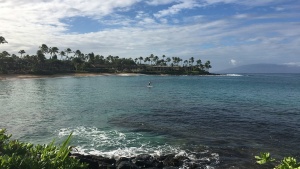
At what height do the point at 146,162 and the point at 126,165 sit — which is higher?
the point at 126,165

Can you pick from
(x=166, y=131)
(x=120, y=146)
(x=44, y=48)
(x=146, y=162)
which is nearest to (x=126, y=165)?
(x=146, y=162)

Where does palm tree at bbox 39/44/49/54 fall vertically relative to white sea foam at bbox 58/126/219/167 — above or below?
above

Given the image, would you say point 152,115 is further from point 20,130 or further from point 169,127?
point 20,130

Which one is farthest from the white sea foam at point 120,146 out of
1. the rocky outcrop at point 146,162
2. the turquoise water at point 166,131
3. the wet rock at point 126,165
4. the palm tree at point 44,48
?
the palm tree at point 44,48

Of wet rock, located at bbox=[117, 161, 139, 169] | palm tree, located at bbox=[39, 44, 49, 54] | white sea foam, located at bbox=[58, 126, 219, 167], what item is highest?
palm tree, located at bbox=[39, 44, 49, 54]

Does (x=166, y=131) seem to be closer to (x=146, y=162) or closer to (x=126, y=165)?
(x=146, y=162)

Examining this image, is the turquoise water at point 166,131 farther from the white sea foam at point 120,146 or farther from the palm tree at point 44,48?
the palm tree at point 44,48

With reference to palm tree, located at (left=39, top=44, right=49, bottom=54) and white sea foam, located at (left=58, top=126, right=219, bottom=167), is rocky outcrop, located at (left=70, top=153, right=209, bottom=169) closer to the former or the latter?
white sea foam, located at (left=58, top=126, right=219, bottom=167)

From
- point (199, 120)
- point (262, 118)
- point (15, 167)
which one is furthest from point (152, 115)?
point (15, 167)

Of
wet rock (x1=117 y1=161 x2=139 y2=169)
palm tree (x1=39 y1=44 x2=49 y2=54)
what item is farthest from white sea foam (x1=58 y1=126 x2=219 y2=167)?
palm tree (x1=39 y1=44 x2=49 y2=54)

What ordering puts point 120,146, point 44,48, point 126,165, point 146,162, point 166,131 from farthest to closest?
1. point 44,48
2. point 166,131
3. point 120,146
4. point 146,162
5. point 126,165

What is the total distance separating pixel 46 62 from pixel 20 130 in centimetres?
14164

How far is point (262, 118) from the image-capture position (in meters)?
33.6

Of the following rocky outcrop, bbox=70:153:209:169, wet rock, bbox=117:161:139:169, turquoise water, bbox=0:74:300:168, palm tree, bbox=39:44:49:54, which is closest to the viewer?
wet rock, bbox=117:161:139:169
